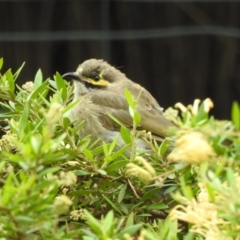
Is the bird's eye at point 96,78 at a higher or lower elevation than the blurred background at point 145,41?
lower

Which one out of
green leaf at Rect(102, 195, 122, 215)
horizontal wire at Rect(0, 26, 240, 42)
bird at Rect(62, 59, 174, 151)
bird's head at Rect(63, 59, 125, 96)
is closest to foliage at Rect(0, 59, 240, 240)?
green leaf at Rect(102, 195, 122, 215)

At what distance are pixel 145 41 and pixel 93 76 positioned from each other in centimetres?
280

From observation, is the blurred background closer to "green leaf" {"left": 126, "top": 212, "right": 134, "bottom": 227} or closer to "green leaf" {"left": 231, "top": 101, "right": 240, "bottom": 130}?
"green leaf" {"left": 126, "top": 212, "right": 134, "bottom": 227}

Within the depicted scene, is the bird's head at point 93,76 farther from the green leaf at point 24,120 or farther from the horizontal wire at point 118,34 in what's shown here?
the horizontal wire at point 118,34

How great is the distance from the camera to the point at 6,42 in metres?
6.38

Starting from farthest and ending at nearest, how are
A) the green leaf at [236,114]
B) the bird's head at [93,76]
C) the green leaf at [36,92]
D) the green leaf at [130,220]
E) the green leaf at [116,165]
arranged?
the bird's head at [93,76] < the green leaf at [36,92] < the green leaf at [116,165] < the green leaf at [130,220] < the green leaf at [236,114]

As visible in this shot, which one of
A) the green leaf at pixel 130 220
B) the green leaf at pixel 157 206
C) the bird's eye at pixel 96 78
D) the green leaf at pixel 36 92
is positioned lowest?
the green leaf at pixel 130 220

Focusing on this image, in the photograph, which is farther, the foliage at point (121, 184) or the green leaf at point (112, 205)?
the green leaf at point (112, 205)

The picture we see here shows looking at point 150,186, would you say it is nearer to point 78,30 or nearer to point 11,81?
point 11,81

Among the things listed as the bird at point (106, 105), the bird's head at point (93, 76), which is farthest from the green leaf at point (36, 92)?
the bird's head at point (93, 76)

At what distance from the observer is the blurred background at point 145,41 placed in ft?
21.0

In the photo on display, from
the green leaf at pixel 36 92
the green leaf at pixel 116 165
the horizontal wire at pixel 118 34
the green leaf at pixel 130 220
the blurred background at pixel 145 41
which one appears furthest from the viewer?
the blurred background at pixel 145 41

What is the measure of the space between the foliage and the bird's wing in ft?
4.24

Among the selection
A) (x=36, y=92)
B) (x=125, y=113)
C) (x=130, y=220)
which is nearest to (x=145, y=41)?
(x=125, y=113)
